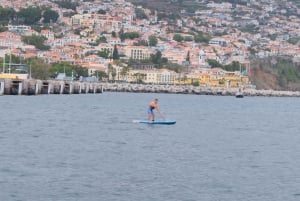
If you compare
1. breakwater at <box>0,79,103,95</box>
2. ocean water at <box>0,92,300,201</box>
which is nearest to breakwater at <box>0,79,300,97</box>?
breakwater at <box>0,79,103,95</box>

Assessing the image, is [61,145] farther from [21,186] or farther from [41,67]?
[41,67]

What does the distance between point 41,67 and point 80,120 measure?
3386 inches

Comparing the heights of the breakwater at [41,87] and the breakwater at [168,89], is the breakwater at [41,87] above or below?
above

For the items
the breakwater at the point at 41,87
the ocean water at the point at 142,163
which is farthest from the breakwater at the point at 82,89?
the ocean water at the point at 142,163

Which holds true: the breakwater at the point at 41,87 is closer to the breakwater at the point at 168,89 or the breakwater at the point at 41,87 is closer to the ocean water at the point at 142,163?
the breakwater at the point at 168,89

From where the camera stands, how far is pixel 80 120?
2093 inches

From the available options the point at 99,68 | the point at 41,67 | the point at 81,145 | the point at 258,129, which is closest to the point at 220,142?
the point at 81,145

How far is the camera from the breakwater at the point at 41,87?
276 feet

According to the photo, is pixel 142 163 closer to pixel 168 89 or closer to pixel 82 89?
pixel 82 89

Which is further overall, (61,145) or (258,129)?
(258,129)

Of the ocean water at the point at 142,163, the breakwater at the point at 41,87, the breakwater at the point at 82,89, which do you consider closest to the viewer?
the ocean water at the point at 142,163

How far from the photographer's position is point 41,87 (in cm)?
9531

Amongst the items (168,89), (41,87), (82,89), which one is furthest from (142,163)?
(168,89)

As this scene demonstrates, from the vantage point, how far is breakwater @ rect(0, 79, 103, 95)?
84062mm
